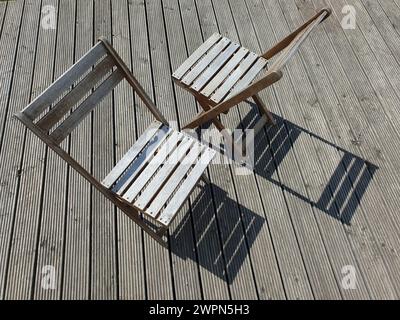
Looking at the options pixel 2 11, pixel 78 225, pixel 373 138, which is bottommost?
pixel 78 225

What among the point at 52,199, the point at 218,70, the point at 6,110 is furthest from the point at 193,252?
the point at 6,110

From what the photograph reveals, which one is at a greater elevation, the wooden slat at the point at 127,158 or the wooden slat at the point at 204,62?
the wooden slat at the point at 204,62

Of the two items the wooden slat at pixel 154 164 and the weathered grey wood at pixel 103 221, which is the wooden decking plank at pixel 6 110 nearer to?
the weathered grey wood at pixel 103 221

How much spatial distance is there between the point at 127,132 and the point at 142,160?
726mm

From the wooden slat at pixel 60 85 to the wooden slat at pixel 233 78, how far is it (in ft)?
2.98

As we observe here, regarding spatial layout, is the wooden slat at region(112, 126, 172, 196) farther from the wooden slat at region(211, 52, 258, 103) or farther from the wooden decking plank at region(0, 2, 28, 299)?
the wooden decking plank at region(0, 2, 28, 299)

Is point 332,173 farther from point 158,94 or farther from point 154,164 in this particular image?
point 158,94

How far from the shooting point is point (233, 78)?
304 cm

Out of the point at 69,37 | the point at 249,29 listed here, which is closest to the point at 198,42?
the point at 249,29

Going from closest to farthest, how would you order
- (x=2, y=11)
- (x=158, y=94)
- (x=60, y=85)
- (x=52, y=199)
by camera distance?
(x=60, y=85) → (x=52, y=199) → (x=158, y=94) → (x=2, y=11)

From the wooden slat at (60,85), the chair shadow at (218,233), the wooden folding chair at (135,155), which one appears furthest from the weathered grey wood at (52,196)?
the wooden slat at (60,85)

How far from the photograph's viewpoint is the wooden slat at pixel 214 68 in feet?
9.80

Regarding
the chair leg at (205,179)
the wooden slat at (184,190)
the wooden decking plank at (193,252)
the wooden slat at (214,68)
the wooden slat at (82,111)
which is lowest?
the wooden decking plank at (193,252)

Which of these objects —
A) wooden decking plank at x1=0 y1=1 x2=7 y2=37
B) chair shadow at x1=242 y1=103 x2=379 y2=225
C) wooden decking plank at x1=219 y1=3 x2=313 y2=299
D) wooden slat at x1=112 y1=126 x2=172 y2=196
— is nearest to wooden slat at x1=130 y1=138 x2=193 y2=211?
wooden slat at x1=112 y1=126 x2=172 y2=196
